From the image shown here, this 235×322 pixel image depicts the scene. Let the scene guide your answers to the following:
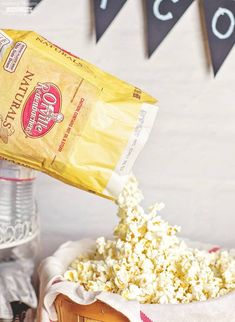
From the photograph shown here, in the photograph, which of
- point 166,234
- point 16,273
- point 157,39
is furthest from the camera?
point 157,39

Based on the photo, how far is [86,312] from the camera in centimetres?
107

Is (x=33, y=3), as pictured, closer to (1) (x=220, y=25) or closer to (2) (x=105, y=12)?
(2) (x=105, y=12)

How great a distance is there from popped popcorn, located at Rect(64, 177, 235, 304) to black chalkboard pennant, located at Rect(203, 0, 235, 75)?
0.44 meters

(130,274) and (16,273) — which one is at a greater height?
(130,274)

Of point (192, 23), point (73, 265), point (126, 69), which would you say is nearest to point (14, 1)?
point (126, 69)

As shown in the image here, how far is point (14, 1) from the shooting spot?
150 centimetres

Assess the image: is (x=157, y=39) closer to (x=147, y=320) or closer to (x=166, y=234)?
(x=166, y=234)

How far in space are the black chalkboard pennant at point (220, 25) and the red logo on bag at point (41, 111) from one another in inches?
20.8

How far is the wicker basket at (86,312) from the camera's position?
1.05 m

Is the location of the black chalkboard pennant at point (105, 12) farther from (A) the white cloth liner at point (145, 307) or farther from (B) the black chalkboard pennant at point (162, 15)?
(A) the white cloth liner at point (145, 307)

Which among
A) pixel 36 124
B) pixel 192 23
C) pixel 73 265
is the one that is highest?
pixel 192 23

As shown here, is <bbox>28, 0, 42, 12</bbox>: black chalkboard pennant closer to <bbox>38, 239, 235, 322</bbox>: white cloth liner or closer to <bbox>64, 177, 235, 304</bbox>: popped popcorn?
<bbox>64, 177, 235, 304</bbox>: popped popcorn

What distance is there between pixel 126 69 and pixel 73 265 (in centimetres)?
49

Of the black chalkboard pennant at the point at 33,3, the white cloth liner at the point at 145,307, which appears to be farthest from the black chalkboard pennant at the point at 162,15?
the white cloth liner at the point at 145,307
